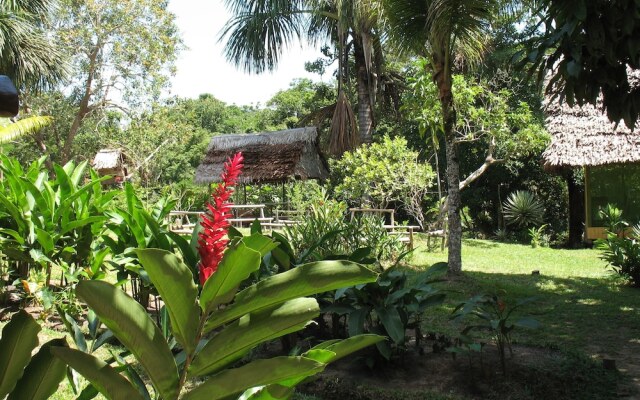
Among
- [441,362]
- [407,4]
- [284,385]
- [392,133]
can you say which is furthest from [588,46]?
[392,133]

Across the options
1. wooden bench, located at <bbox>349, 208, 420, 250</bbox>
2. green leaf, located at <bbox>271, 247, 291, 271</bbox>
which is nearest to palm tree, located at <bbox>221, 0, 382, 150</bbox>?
wooden bench, located at <bbox>349, 208, 420, 250</bbox>

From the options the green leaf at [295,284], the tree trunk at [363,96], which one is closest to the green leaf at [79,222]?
the green leaf at [295,284]

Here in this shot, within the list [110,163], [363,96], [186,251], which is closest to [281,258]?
[186,251]

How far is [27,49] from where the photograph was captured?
53.2 feet

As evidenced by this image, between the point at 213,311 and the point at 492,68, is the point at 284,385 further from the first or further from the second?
the point at 492,68

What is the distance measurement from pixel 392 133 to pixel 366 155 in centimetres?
746

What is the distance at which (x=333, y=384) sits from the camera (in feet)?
13.2

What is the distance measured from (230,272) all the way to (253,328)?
153 mm

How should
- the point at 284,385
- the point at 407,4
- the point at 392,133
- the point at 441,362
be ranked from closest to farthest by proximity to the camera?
the point at 284,385, the point at 441,362, the point at 407,4, the point at 392,133

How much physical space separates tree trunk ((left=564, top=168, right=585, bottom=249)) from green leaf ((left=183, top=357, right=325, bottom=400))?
1609cm

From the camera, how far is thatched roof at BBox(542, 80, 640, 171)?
13.6 m

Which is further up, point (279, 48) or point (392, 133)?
point (279, 48)

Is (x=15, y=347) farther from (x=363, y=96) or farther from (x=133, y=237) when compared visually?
(x=363, y=96)

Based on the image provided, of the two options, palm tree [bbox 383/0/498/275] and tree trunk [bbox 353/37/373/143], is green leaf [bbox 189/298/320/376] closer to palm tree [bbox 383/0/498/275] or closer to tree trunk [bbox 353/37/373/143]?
palm tree [bbox 383/0/498/275]
